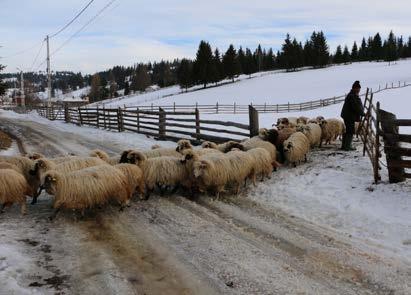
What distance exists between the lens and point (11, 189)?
735 centimetres

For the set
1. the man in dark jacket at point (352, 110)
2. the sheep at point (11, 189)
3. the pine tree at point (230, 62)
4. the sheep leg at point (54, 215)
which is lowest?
the sheep leg at point (54, 215)

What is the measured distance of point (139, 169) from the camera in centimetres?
834

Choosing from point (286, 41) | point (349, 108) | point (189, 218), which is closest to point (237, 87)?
point (286, 41)

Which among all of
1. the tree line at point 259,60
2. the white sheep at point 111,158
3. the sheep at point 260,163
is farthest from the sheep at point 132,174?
the tree line at point 259,60

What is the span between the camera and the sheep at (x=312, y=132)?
42.1 feet

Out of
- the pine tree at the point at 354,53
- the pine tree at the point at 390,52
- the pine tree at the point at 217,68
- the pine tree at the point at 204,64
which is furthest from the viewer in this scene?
the pine tree at the point at 354,53

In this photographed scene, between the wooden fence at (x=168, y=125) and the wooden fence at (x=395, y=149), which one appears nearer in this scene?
the wooden fence at (x=395, y=149)

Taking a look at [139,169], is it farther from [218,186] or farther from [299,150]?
[299,150]

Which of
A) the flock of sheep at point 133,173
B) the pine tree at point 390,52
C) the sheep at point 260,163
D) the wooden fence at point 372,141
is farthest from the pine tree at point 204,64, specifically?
the sheep at point 260,163

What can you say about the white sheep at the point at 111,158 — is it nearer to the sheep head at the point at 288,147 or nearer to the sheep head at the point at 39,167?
the sheep head at the point at 39,167

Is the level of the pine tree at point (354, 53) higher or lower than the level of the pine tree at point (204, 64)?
higher

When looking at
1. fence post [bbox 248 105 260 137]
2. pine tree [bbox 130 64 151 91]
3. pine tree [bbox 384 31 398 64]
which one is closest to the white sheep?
fence post [bbox 248 105 260 137]

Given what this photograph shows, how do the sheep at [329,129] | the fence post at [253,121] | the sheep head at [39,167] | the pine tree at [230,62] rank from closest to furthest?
the sheep head at [39,167], the fence post at [253,121], the sheep at [329,129], the pine tree at [230,62]

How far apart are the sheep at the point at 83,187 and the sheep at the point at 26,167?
1141mm
